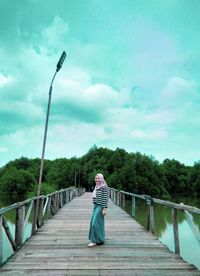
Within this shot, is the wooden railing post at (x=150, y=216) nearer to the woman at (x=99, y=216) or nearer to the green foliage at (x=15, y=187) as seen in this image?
the woman at (x=99, y=216)

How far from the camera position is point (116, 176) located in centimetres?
6506

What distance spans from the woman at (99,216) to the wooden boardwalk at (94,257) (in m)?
0.20

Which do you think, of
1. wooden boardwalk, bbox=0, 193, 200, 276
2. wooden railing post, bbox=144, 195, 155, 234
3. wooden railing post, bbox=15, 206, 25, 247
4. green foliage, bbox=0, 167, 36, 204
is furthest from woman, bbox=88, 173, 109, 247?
green foliage, bbox=0, 167, 36, 204

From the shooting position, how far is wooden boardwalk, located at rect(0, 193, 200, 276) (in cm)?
496

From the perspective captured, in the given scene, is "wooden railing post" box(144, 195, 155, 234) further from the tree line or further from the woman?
the tree line

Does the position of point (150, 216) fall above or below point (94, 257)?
above

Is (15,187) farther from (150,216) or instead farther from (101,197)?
(101,197)

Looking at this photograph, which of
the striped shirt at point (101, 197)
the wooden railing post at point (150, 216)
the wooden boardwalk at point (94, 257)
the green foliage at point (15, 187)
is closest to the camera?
the wooden boardwalk at point (94, 257)

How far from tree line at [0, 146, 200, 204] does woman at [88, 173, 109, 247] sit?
165 ft

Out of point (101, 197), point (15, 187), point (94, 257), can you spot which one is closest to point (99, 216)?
point (101, 197)

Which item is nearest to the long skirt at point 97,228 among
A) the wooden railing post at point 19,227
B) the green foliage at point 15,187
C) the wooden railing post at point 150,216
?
the wooden railing post at point 19,227

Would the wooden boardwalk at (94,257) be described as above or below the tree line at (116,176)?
below

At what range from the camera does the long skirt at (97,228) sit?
22.2 ft

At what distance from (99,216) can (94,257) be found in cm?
126
